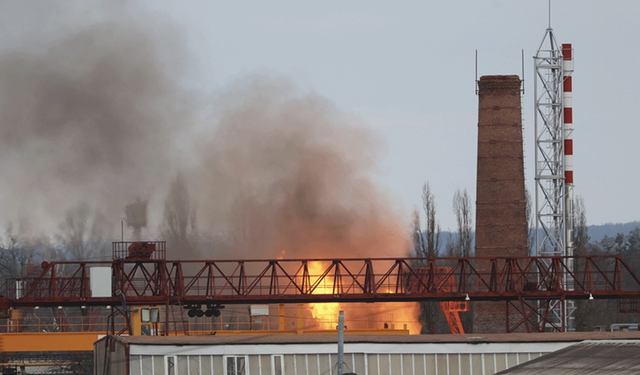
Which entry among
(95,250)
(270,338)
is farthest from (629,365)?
(95,250)

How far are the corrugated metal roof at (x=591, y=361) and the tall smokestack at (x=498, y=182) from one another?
98.7 ft

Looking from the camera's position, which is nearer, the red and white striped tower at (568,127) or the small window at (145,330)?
the small window at (145,330)

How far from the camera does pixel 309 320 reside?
207ft

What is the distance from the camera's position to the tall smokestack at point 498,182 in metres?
57.5

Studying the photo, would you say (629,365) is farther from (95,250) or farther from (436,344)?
(95,250)

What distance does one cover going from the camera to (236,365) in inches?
1219

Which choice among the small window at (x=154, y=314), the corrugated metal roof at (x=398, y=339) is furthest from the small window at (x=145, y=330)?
the corrugated metal roof at (x=398, y=339)

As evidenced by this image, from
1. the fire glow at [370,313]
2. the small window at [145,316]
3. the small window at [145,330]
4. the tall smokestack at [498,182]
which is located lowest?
the fire glow at [370,313]

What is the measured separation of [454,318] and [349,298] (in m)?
17.6

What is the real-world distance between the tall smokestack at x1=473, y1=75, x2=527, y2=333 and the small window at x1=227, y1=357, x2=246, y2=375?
2917cm

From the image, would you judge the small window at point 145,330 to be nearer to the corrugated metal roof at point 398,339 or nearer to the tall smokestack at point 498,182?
the corrugated metal roof at point 398,339

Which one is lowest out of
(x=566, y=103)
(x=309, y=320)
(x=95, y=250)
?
(x=309, y=320)

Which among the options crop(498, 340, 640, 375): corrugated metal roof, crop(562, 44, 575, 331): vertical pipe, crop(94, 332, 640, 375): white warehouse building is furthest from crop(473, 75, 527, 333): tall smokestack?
crop(498, 340, 640, 375): corrugated metal roof

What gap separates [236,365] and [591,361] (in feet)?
39.0
